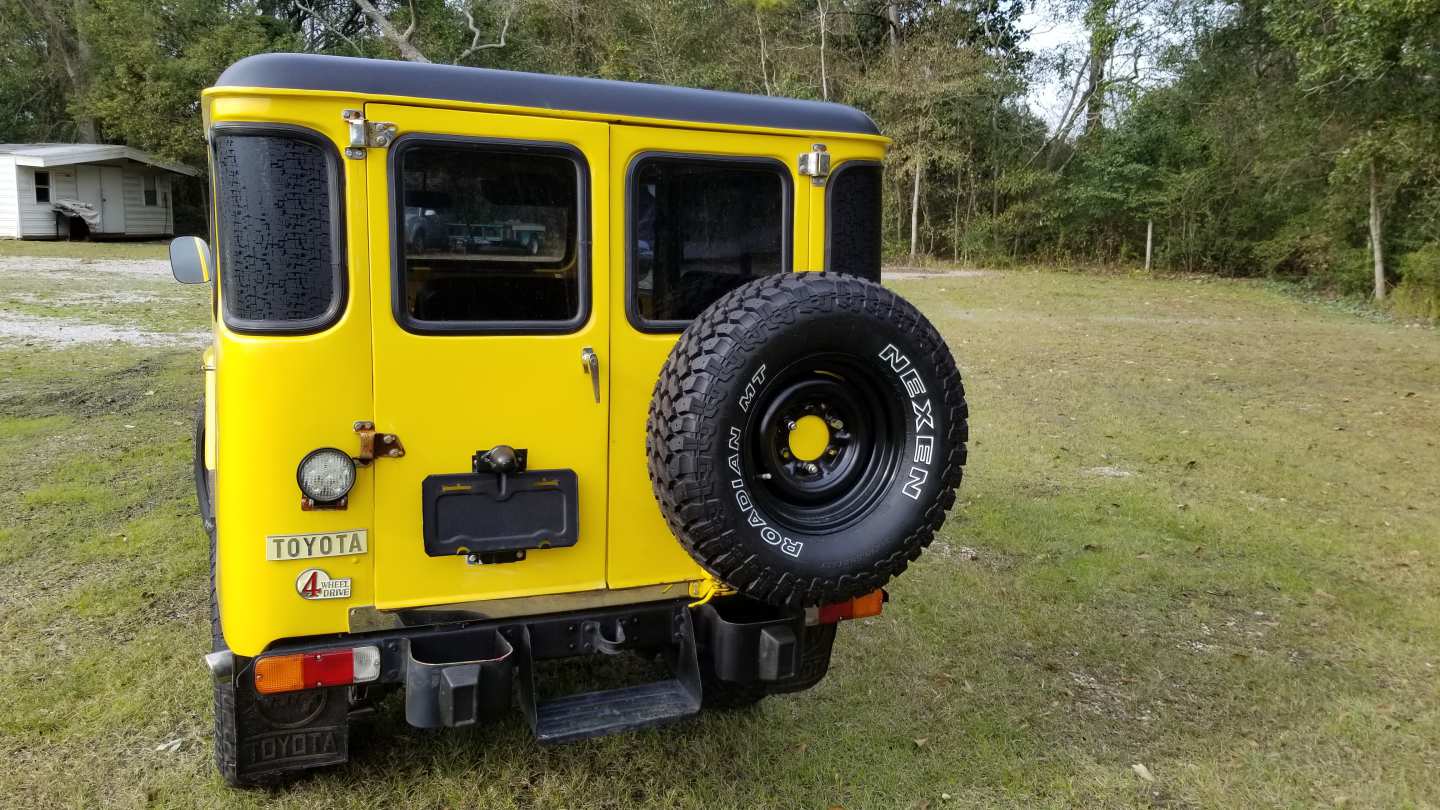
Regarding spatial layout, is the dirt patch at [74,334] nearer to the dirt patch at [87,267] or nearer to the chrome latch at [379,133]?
the dirt patch at [87,267]

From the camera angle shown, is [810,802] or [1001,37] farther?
[1001,37]

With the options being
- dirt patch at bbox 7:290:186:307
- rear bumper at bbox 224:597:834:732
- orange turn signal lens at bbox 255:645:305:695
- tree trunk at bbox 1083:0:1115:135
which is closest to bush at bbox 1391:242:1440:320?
tree trunk at bbox 1083:0:1115:135

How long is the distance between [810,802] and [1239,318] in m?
16.1

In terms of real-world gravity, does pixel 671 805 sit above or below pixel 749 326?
below

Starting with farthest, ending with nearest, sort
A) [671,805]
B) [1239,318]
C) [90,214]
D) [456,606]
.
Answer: [90,214], [1239,318], [671,805], [456,606]

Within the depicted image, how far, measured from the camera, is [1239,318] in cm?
1666

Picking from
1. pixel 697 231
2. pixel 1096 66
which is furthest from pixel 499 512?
pixel 1096 66

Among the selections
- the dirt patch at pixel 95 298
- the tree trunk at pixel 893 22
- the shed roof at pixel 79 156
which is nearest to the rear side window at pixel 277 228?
the dirt patch at pixel 95 298

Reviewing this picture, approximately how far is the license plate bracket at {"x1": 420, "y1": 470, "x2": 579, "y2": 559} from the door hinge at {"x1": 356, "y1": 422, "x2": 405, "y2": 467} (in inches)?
4.7

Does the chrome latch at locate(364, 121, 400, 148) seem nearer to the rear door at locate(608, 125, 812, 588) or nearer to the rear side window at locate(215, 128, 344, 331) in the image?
the rear side window at locate(215, 128, 344, 331)

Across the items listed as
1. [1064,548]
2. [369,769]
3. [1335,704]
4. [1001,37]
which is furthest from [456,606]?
[1001,37]

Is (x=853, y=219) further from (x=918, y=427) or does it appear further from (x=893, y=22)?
(x=893, y=22)

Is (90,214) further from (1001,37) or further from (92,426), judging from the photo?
(1001,37)

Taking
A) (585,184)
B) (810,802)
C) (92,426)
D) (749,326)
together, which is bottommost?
(810,802)
